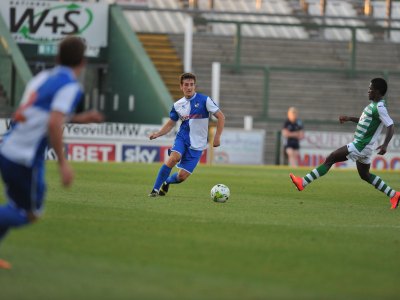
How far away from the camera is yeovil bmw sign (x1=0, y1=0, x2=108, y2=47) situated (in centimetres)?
3922

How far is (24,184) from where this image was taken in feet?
29.2

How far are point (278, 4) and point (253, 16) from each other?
1.78m

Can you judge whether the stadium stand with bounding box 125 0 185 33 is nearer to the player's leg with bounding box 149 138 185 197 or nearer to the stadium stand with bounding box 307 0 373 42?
the stadium stand with bounding box 307 0 373 42

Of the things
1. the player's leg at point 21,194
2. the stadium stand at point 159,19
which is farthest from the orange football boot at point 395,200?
the stadium stand at point 159,19

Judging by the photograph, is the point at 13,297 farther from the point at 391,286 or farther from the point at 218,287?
the point at 391,286

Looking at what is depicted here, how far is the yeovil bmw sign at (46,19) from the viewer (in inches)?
1544

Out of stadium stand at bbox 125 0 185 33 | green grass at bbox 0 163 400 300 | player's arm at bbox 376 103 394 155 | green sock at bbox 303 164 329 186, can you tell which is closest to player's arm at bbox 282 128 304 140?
stadium stand at bbox 125 0 185 33

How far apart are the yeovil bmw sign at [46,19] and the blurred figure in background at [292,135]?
8856 mm

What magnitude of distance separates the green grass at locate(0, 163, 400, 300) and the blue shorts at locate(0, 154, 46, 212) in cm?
59

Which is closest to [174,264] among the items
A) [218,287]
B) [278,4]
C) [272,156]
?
[218,287]

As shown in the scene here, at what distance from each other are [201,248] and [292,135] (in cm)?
2446

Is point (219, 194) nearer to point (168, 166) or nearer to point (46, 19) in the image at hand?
point (168, 166)

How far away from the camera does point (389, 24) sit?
4544cm

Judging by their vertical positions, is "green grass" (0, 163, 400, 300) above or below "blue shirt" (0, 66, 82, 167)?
below
